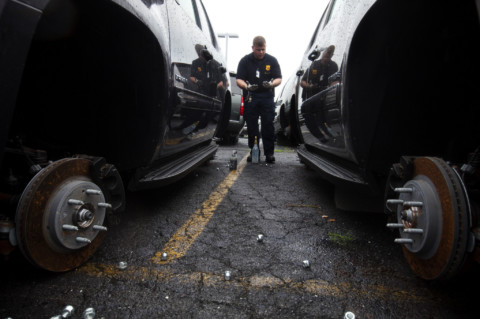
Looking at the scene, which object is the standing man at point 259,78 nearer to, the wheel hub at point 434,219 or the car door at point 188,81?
the car door at point 188,81

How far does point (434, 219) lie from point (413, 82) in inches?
36.9

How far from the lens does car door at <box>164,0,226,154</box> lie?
89.8 inches

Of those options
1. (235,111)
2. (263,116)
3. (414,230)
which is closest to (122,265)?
(414,230)

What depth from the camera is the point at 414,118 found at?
6.77 feet

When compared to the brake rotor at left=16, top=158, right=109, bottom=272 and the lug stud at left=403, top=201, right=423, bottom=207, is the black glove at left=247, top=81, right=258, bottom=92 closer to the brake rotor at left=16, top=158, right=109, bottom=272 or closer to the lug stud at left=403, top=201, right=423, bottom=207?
the brake rotor at left=16, top=158, right=109, bottom=272

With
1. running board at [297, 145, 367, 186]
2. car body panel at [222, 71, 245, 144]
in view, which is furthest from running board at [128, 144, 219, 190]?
car body panel at [222, 71, 245, 144]

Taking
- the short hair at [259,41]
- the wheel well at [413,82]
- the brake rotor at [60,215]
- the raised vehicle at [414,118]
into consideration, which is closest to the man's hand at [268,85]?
the short hair at [259,41]

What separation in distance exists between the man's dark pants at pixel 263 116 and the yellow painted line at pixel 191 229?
1983 millimetres

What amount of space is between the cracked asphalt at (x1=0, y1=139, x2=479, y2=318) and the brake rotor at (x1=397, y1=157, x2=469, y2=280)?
178 millimetres

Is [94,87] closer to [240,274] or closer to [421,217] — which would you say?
[240,274]

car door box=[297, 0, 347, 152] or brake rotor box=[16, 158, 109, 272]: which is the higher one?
car door box=[297, 0, 347, 152]

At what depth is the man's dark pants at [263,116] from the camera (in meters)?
5.16

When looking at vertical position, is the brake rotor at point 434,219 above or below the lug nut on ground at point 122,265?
above

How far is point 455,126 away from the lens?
2014 millimetres
